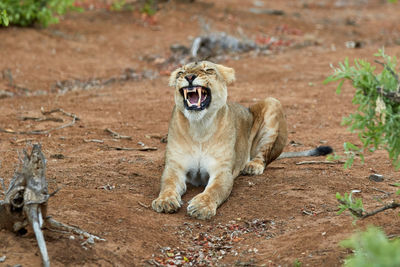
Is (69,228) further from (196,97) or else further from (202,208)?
(196,97)

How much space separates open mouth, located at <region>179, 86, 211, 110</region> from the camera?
19.7 feet

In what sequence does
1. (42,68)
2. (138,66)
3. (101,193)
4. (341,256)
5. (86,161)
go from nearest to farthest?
(341,256)
(101,193)
(86,161)
(42,68)
(138,66)

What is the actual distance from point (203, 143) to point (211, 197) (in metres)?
0.73

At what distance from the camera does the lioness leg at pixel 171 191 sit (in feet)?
18.4

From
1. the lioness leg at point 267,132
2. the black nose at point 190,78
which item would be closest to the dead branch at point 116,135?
the lioness leg at point 267,132

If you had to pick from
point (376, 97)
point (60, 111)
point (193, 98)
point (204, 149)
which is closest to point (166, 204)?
point (204, 149)

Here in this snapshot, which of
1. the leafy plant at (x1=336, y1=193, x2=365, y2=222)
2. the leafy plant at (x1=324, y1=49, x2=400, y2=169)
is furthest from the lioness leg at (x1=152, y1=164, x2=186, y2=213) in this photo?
the leafy plant at (x1=324, y1=49, x2=400, y2=169)

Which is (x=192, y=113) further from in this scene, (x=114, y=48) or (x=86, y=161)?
(x=114, y=48)

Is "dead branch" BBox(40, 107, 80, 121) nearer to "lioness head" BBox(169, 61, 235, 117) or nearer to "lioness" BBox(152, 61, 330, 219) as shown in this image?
"lioness" BBox(152, 61, 330, 219)

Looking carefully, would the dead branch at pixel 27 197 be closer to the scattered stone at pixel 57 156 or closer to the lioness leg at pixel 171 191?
the lioness leg at pixel 171 191

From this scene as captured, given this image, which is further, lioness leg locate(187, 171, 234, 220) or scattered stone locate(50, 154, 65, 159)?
scattered stone locate(50, 154, 65, 159)

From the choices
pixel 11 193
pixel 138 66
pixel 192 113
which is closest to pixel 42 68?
pixel 138 66

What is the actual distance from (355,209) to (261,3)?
1730 cm

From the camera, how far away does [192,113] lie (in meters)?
6.03
